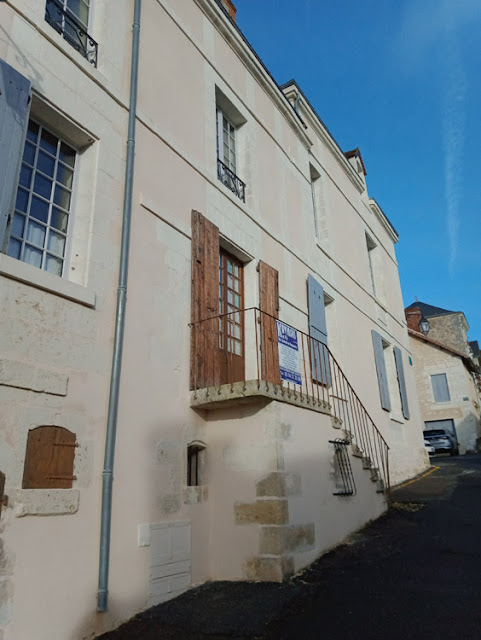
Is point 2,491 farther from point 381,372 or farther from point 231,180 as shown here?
point 381,372

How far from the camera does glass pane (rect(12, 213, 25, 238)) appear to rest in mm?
3958

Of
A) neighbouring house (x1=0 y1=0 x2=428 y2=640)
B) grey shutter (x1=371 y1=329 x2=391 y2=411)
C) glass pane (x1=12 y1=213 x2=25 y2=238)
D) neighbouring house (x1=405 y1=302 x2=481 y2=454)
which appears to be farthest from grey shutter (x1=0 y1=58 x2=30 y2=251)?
neighbouring house (x1=405 y1=302 x2=481 y2=454)

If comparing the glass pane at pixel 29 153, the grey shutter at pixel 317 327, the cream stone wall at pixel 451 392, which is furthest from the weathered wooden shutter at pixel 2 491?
the cream stone wall at pixel 451 392

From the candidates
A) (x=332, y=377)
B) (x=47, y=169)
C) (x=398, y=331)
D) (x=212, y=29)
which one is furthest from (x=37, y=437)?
(x=398, y=331)

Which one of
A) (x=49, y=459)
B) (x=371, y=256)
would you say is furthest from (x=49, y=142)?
(x=371, y=256)

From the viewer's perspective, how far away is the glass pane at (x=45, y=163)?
4324 mm

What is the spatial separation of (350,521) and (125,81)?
5.97 m

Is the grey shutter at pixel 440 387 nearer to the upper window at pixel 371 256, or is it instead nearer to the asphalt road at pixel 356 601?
the upper window at pixel 371 256

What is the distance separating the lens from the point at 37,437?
3496 mm

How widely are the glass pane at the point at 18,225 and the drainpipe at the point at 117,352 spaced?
0.91m

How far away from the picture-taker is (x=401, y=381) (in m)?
12.5

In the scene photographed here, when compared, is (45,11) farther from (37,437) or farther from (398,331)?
(398,331)

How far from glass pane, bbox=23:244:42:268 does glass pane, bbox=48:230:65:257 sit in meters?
0.13

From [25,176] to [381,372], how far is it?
8810mm
